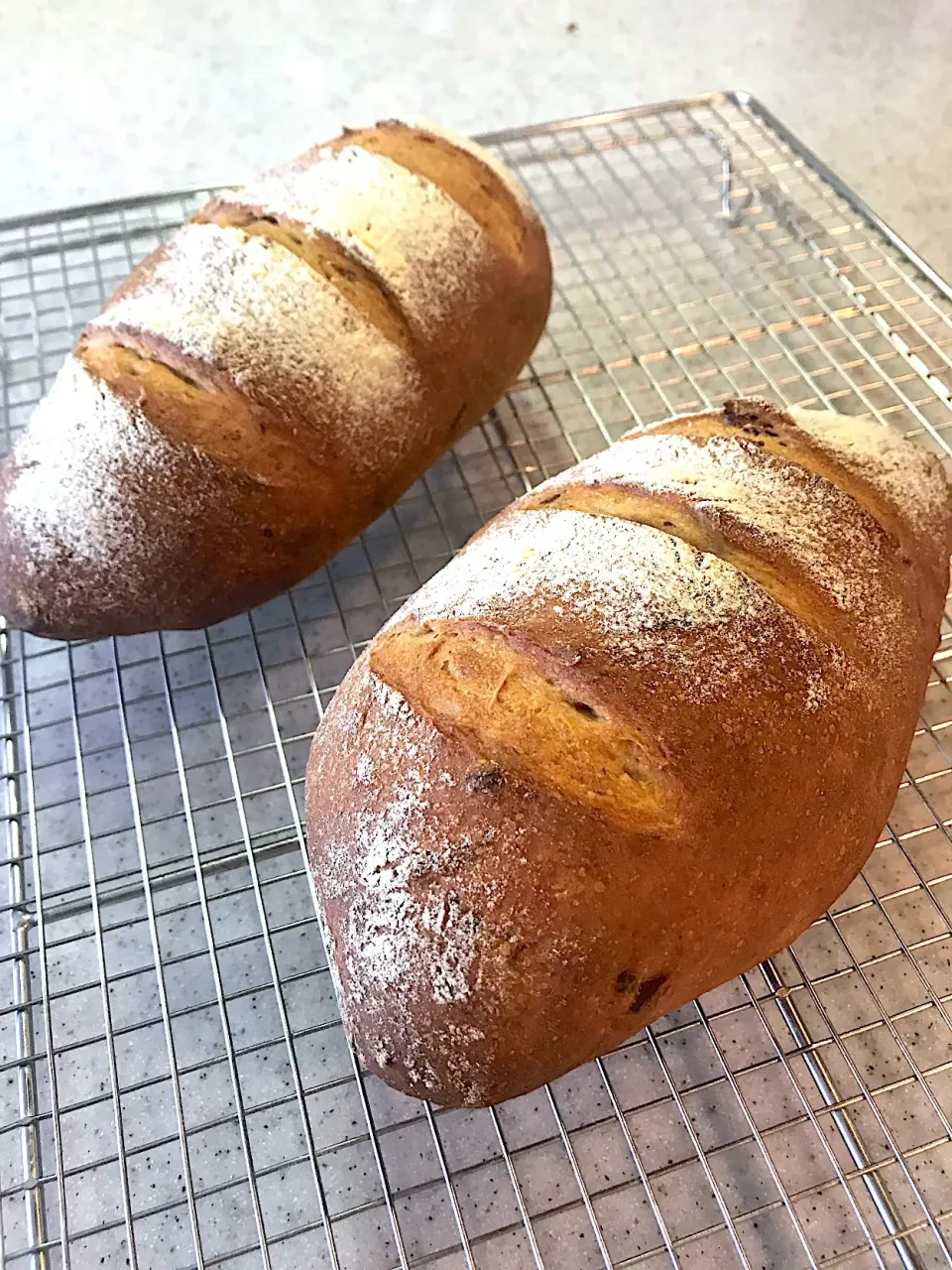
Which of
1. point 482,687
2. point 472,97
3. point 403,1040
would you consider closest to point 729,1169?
point 403,1040

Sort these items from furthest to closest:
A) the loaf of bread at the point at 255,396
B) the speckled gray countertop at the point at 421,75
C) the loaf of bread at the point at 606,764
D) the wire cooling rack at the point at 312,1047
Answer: the speckled gray countertop at the point at 421,75
the loaf of bread at the point at 255,396
the wire cooling rack at the point at 312,1047
the loaf of bread at the point at 606,764

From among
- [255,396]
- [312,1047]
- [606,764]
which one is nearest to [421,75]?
[255,396]

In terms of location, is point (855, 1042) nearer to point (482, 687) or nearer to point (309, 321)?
point (482, 687)

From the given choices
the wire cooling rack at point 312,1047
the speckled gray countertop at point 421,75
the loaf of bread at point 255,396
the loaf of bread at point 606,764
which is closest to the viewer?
the loaf of bread at point 606,764

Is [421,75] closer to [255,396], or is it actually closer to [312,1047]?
[255,396]

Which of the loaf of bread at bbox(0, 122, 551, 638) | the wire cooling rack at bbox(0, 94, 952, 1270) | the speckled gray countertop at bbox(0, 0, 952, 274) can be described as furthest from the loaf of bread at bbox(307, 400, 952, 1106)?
the speckled gray countertop at bbox(0, 0, 952, 274)

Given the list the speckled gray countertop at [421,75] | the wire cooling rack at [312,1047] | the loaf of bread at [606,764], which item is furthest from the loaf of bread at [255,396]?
the speckled gray countertop at [421,75]

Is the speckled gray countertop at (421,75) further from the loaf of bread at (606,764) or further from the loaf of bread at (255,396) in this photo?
the loaf of bread at (606,764)
